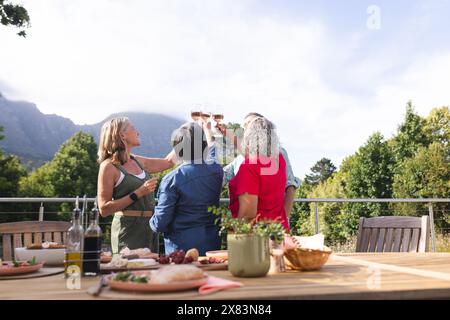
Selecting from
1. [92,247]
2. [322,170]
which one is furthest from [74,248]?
[322,170]

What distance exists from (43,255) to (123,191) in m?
0.80

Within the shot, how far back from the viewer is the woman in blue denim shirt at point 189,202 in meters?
2.03

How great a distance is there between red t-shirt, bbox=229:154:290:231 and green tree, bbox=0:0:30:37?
29.2 feet

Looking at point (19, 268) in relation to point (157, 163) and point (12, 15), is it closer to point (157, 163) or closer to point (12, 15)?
point (157, 163)

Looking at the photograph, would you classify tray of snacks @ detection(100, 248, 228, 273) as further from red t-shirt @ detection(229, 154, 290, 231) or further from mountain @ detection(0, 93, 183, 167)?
mountain @ detection(0, 93, 183, 167)

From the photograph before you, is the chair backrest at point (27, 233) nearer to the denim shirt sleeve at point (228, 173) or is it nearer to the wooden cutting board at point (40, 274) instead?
the wooden cutting board at point (40, 274)

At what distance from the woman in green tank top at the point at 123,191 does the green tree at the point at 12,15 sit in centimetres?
821

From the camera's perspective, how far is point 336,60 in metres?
24.1

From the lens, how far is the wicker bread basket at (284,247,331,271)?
1.36 meters

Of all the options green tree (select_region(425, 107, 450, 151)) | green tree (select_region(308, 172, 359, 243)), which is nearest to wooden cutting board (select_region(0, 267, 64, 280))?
green tree (select_region(308, 172, 359, 243))

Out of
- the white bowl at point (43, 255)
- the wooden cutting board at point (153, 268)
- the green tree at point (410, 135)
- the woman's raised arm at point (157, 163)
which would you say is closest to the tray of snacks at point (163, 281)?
the wooden cutting board at point (153, 268)

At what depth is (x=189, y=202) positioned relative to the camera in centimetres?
204
